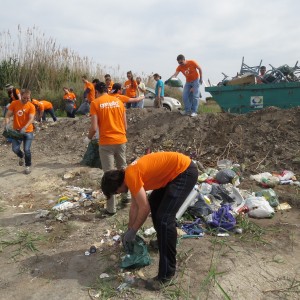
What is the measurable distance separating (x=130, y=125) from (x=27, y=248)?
6142 mm

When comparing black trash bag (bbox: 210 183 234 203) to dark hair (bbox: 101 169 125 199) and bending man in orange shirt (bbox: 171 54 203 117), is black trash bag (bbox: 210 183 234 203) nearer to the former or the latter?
dark hair (bbox: 101 169 125 199)

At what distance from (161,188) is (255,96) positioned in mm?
7090

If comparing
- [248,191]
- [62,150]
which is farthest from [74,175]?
[248,191]

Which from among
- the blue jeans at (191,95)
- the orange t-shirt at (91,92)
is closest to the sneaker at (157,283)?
the blue jeans at (191,95)

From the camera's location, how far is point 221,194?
5.30m

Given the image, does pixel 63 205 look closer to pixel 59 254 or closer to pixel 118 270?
pixel 59 254

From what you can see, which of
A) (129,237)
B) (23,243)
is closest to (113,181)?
(129,237)

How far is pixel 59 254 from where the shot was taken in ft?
12.8

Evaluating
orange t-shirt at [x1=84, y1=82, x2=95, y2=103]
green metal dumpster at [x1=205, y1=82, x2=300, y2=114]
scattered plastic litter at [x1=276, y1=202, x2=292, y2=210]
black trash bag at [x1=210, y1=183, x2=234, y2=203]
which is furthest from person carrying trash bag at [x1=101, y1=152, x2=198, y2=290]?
orange t-shirt at [x1=84, y1=82, x2=95, y2=103]

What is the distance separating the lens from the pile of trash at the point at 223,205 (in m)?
4.34

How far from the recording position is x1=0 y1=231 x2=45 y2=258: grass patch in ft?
13.1

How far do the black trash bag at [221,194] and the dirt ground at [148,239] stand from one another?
0.56 m

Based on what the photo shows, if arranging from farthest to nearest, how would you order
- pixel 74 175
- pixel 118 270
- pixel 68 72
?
1. pixel 68 72
2. pixel 74 175
3. pixel 118 270

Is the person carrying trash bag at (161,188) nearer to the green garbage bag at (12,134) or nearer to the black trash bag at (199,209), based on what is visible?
the black trash bag at (199,209)
